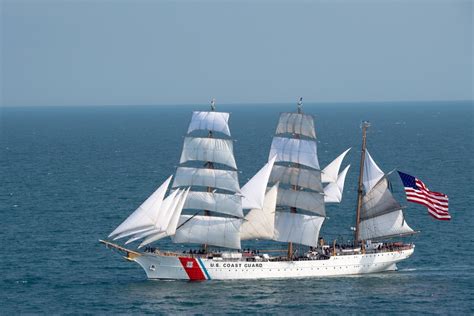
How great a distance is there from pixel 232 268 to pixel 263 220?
6175 millimetres

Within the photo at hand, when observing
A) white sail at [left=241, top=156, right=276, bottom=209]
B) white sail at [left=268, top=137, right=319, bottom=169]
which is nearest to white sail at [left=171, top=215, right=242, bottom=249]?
white sail at [left=241, top=156, right=276, bottom=209]

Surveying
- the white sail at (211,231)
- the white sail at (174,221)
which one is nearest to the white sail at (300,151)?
the white sail at (211,231)

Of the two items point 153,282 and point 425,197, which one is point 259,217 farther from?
point 425,197

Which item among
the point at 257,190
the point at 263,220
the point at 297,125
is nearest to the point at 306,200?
the point at 263,220

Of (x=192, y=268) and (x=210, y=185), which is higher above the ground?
(x=210, y=185)

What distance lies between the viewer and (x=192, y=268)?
88500mm

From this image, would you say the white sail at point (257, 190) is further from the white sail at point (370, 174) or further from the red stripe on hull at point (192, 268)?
the white sail at point (370, 174)

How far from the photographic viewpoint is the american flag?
89.9 m

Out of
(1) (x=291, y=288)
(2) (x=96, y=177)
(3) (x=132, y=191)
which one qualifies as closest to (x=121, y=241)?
(1) (x=291, y=288)

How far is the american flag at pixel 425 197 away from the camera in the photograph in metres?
89.9

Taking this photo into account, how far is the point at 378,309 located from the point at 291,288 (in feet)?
32.2

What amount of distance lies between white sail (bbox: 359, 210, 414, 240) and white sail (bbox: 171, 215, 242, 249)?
46.0 ft

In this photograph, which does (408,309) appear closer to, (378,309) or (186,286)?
(378,309)

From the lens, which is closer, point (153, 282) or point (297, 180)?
point (153, 282)
